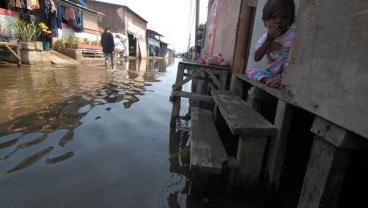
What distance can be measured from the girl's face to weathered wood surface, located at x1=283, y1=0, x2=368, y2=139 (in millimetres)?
830

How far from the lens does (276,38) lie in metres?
3.20

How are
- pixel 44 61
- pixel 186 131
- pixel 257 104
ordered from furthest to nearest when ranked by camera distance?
pixel 44 61, pixel 186 131, pixel 257 104

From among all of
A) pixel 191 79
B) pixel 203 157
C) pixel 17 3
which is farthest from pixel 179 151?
pixel 17 3

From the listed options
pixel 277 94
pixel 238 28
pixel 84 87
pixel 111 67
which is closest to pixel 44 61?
pixel 111 67

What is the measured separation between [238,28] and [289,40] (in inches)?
90.0

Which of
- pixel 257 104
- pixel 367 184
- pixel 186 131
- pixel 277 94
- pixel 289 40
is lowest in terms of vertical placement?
pixel 186 131

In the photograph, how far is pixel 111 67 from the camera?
1395cm

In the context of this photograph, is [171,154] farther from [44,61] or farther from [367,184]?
[44,61]

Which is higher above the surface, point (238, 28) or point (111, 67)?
point (238, 28)

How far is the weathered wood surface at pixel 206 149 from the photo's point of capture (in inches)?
87.6

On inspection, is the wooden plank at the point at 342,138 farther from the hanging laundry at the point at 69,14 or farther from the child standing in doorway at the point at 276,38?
the hanging laundry at the point at 69,14

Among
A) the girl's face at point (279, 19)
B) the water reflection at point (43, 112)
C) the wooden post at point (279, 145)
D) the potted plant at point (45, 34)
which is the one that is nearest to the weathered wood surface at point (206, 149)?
the wooden post at point (279, 145)

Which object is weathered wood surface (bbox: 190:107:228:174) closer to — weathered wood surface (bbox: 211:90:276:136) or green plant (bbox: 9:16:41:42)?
weathered wood surface (bbox: 211:90:276:136)

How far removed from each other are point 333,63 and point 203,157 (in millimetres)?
1297
